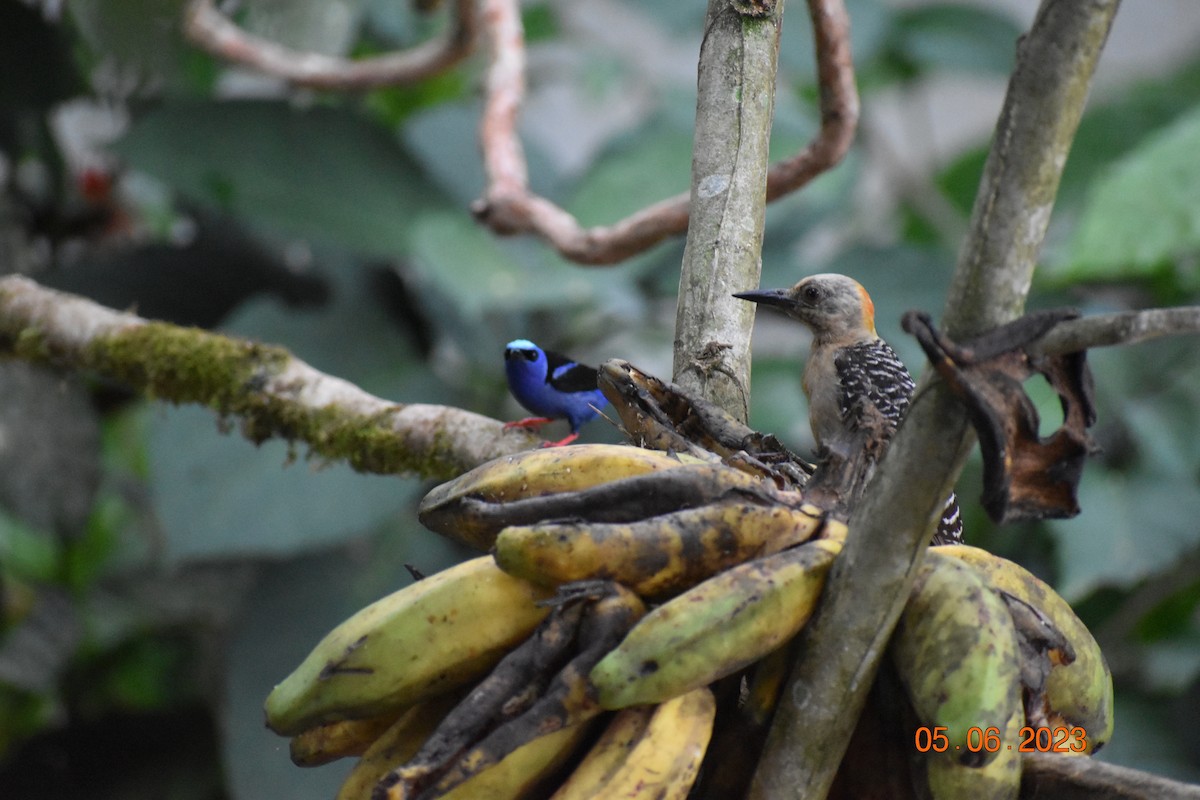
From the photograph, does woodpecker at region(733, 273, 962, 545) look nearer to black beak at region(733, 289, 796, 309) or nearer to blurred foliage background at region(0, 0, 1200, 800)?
black beak at region(733, 289, 796, 309)

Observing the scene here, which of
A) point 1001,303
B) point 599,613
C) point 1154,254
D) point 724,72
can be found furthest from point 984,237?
point 1154,254

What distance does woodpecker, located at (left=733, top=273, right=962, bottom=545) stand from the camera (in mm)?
1676

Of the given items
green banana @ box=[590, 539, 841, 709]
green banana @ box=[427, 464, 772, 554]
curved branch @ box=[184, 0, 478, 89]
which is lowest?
green banana @ box=[590, 539, 841, 709]

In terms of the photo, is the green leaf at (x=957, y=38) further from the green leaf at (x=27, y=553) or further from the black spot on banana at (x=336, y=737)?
the black spot on banana at (x=336, y=737)

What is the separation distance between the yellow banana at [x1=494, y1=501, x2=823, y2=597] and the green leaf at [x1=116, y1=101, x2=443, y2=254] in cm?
263

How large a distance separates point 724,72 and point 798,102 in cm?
374

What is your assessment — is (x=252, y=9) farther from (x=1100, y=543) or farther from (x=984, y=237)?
(x=984, y=237)

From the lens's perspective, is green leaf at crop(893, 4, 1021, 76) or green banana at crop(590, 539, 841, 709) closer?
green banana at crop(590, 539, 841, 709)

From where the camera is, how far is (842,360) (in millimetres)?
1802

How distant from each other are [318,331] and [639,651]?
2683 mm

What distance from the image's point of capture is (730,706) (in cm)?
96

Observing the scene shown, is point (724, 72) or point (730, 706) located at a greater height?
point (724, 72)

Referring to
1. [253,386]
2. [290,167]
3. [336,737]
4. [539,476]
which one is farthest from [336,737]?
[290,167]

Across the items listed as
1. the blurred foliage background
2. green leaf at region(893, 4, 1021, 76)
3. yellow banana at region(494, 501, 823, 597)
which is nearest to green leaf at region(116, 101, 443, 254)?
the blurred foliage background
